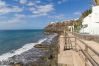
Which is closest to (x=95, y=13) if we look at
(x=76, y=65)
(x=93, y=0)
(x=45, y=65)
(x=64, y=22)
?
(x=45, y=65)

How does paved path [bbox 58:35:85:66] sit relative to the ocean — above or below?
above

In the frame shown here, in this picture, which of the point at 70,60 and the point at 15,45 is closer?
the point at 70,60

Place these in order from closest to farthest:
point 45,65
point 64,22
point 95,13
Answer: point 45,65
point 95,13
point 64,22

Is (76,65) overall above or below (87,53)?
below

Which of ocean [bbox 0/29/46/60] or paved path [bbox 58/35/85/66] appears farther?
ocean [bbox 0/29/46/60]

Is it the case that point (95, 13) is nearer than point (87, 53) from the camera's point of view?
No

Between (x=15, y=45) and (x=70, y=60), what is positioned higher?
(x=70, y=60)

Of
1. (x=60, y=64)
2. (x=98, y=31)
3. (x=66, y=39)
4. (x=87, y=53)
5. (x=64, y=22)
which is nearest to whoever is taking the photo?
(x=87, y=53)

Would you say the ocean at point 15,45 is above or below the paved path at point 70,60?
below

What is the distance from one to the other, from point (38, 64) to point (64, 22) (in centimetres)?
10874

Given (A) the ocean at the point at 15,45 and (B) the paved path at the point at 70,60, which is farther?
(A) the ocean at the point at 15,45

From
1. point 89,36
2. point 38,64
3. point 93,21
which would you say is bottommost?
point 38,64

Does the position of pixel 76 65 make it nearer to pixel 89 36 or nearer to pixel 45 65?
pixel 45 65

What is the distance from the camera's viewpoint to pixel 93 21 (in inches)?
948
